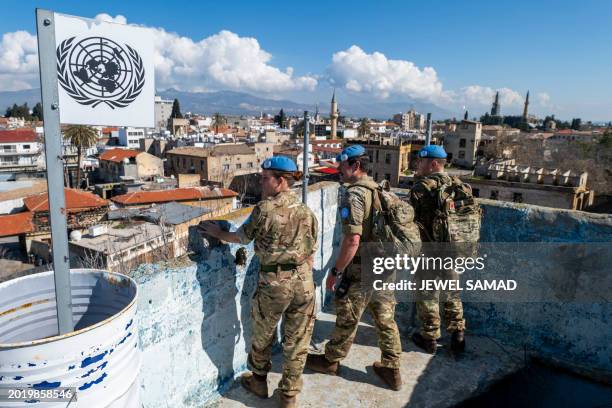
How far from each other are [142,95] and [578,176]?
28.9 metres

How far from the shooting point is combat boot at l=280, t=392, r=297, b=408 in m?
2.91

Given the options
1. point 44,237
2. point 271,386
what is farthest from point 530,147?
point 271,386

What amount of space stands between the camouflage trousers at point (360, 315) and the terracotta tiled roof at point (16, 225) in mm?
23677

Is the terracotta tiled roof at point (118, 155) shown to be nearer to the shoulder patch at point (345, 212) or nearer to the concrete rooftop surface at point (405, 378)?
the concrete rooftop surface at point (405, 378)

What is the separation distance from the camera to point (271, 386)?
3.21 meters

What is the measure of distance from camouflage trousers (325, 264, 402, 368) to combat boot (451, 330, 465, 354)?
2.28 ft

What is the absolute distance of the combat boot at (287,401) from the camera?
2.91m

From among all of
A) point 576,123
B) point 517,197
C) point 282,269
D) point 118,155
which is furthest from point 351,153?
point 576,123

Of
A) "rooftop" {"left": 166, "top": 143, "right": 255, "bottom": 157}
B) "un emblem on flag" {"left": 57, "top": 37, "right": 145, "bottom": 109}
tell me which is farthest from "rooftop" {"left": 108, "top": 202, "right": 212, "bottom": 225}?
"rooftop" {"left": 166, "top": 143, "right": 255, "bottom": 157}

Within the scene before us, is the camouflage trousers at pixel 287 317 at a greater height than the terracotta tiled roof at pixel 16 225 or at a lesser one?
greater

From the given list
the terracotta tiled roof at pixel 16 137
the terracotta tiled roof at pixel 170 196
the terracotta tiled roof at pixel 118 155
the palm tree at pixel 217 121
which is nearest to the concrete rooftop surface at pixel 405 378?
the terracotta tiled roof at pixel 170 196

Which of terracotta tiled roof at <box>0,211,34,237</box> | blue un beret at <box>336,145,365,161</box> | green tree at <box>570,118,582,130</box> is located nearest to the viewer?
blue un beret at <box>336,145,365,161</box>

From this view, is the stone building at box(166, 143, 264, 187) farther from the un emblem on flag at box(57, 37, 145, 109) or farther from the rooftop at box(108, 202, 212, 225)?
the un emblem on flag at box(57, 37, 145, 109)

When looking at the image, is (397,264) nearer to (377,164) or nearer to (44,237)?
(44,237)
